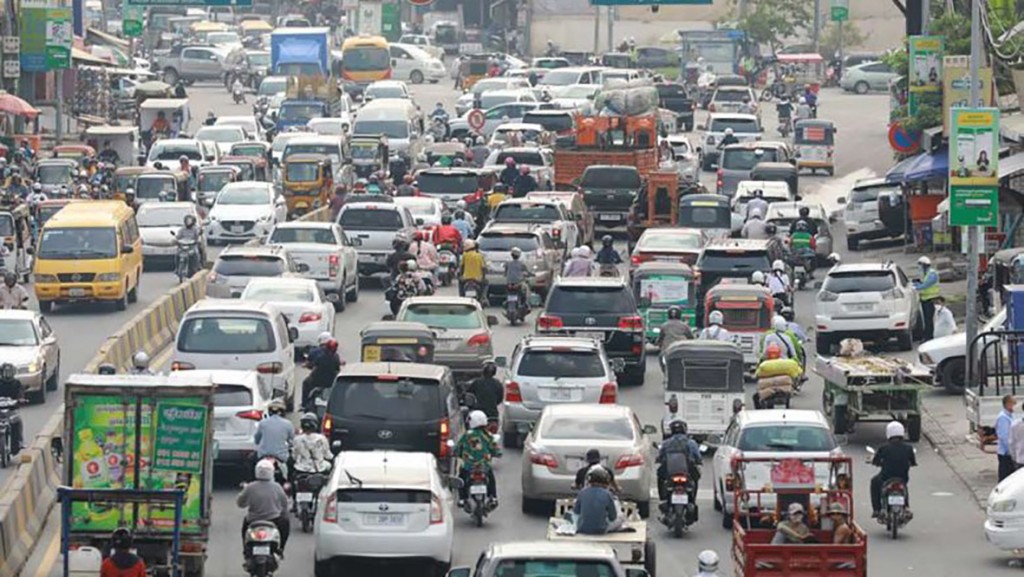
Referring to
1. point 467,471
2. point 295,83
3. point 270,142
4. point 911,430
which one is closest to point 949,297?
point 911,430

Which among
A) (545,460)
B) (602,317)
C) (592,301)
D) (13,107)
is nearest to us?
(545,460)

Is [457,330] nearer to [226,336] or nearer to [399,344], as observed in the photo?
[399,344]

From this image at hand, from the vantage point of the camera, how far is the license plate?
24.7 metres

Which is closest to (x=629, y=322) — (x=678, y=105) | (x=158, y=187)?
(x=158, y=187)

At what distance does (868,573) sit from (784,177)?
3765 centimetres

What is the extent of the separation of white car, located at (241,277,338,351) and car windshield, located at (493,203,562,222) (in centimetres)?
1165

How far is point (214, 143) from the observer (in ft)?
240

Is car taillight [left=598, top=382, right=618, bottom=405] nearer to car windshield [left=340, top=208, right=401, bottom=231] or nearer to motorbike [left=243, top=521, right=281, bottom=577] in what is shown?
motorbike [left=243, top=521, right=281, bottom=577]

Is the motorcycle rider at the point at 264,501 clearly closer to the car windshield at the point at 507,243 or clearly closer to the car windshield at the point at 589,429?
the car windshield at the point at 589,429

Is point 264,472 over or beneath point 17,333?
over

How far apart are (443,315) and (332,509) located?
12832 mm

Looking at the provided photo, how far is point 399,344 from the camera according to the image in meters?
35.0

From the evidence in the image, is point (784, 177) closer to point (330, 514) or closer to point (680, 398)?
point (680, 398)

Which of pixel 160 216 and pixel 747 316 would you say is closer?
pixel 747 316
